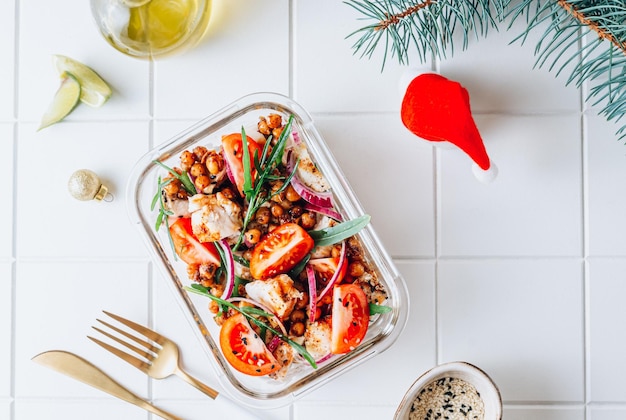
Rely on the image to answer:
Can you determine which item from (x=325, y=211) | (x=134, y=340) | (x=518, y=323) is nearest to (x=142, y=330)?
(x=134, y=340)

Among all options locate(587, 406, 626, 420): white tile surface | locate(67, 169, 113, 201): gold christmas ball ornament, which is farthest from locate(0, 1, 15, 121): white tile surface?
locate(587, 406, 626, 420): white tile surface

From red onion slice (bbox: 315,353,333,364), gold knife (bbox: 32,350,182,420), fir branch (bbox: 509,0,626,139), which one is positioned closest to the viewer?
fir branch (bbox: 509,0,626,139)

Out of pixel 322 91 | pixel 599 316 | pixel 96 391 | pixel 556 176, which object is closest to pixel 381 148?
pixel 322 91

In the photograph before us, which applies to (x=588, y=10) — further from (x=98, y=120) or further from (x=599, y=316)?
(x=98, y=120)

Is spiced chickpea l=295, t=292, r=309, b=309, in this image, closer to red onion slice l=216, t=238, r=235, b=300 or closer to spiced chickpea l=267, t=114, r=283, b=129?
red onion slice l=216, t=238, r=235, b=300

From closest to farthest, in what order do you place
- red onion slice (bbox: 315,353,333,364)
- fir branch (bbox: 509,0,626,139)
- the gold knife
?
fir branch (bbox: 509,0,626,139) → red onion slice (bbox: 315,353,333,364) → the gold knife

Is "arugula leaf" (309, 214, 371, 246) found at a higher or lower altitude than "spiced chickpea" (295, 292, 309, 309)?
higher
